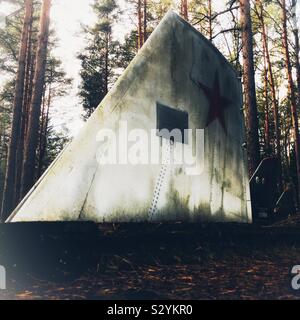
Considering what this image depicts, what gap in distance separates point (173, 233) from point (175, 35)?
2.49 metres

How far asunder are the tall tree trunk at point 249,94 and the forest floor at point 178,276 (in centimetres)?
391

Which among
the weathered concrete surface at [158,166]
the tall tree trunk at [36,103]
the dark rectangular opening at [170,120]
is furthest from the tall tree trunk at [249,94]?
the tall tree trunk at [36,103]

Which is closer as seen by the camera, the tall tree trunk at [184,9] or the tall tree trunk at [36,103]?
the tall tree trunk at [36,103]

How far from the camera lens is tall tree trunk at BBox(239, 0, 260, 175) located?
364 inches

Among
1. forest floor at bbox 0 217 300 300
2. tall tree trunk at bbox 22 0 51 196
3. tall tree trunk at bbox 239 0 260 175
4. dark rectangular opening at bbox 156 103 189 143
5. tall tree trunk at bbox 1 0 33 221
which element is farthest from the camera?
tall tree trunk at bbox 1 0 33 221

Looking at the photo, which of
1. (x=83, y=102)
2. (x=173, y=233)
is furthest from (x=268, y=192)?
(x=83, y=102)

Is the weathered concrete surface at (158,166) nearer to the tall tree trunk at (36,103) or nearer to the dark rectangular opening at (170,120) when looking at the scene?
the dark rectangular opening at (170,120)

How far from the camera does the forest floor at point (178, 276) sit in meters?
3.05

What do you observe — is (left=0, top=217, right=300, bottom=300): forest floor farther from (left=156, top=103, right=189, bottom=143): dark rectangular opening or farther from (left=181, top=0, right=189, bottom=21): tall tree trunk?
(left=181, top=0, right=189, bottom=21): tall tree trunk

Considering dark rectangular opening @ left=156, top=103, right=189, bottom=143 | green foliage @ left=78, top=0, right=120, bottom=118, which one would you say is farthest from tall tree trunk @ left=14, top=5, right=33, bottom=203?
dark rectangular opening @ left=156, top=103, right=189, bottom=143

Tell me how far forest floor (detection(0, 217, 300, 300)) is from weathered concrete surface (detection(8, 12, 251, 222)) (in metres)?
0.51

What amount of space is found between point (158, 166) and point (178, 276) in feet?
4.10

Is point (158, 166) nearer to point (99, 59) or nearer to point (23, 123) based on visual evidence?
point (23, 123)

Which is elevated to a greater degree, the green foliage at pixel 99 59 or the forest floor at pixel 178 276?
the green foliage at pixel 99 59
